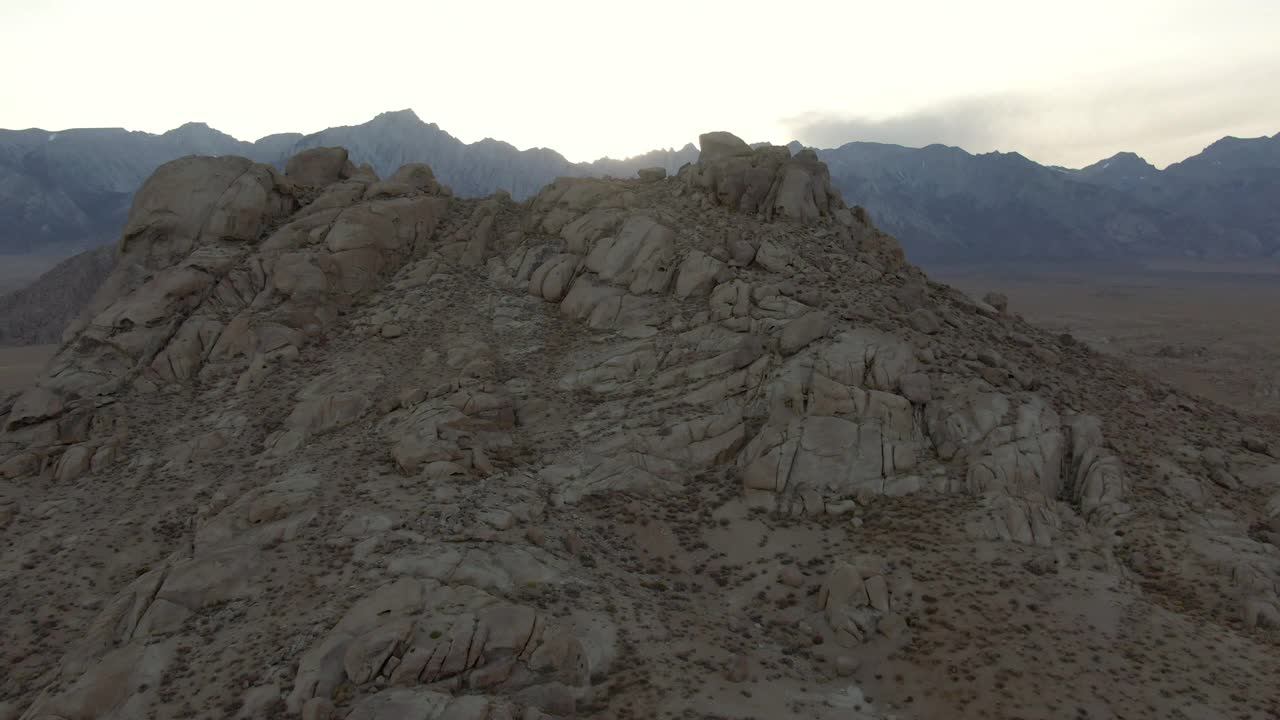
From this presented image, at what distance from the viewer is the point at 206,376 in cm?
3122

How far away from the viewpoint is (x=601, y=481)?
952 inches

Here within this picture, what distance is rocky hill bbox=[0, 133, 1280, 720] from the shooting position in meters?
16.5

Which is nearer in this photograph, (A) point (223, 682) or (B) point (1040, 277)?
(A) point (223, 682)

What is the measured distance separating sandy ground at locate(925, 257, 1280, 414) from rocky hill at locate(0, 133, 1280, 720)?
112 feet

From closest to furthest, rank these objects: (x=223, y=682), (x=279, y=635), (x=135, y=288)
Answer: (x=223, y=682)
(x=279, y=635)
(x=135, y=288)

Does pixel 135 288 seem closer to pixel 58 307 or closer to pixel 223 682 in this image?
pixel 223 682

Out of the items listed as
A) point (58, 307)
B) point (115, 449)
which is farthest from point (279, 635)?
point (58, 307)

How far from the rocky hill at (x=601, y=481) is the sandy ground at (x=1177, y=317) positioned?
1340 inches

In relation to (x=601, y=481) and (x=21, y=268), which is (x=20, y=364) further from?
(x=21, y=268)

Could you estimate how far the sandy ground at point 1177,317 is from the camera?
198 ft

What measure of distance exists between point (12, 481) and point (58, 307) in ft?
280

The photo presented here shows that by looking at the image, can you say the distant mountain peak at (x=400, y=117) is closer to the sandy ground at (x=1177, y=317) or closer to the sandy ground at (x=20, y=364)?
the sandy ground at (x=20, y=364)

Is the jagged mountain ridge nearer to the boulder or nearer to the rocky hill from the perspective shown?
the boulder

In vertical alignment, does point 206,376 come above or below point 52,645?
above
